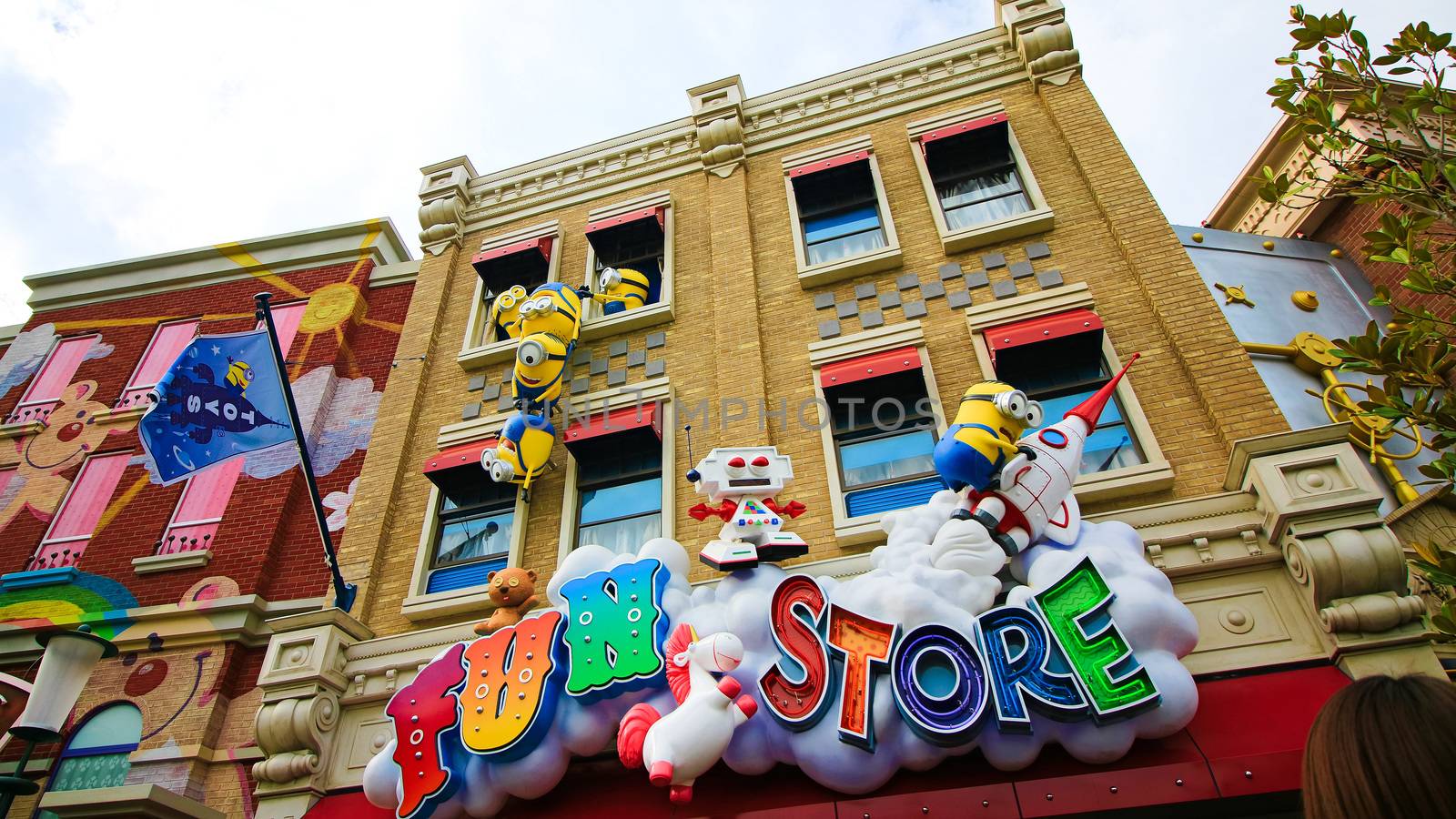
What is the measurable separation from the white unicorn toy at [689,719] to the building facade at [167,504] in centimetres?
411

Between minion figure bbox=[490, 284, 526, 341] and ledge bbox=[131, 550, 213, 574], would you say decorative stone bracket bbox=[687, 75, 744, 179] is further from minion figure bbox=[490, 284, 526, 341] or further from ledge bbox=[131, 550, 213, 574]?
ledge bbox=[131, 550, 213, 574]

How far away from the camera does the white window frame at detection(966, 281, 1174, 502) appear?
7.11m

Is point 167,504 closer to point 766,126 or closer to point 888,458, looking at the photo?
point 888,458

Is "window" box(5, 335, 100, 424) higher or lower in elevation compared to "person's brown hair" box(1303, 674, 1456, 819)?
higher

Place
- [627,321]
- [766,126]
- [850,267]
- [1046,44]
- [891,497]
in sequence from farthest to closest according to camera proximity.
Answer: [766,126] < [1046,44] < [627,321] < [850,267] < [891,497]

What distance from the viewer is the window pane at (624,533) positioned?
8656mm

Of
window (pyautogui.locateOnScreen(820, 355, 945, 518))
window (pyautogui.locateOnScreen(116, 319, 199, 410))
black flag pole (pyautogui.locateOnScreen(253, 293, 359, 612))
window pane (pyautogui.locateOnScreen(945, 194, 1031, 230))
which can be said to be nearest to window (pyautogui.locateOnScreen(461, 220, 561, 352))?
black flag pole (pyautogui.locateOnScreen(253, 293, 359, 612))

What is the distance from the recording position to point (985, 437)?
627cm

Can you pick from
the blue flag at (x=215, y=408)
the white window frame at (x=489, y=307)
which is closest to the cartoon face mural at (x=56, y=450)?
the blue flag at (x=215, y=408)

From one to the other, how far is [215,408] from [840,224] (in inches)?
305

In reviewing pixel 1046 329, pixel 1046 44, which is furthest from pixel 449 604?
pixel 1046 44

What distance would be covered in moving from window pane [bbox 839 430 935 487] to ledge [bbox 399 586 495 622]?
152 inches

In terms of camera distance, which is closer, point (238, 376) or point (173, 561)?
point (238, 376)

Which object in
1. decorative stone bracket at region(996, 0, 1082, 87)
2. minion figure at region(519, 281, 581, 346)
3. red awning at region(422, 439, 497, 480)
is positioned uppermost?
decorative stone bracket at region(996, 0, 1082, 87)
